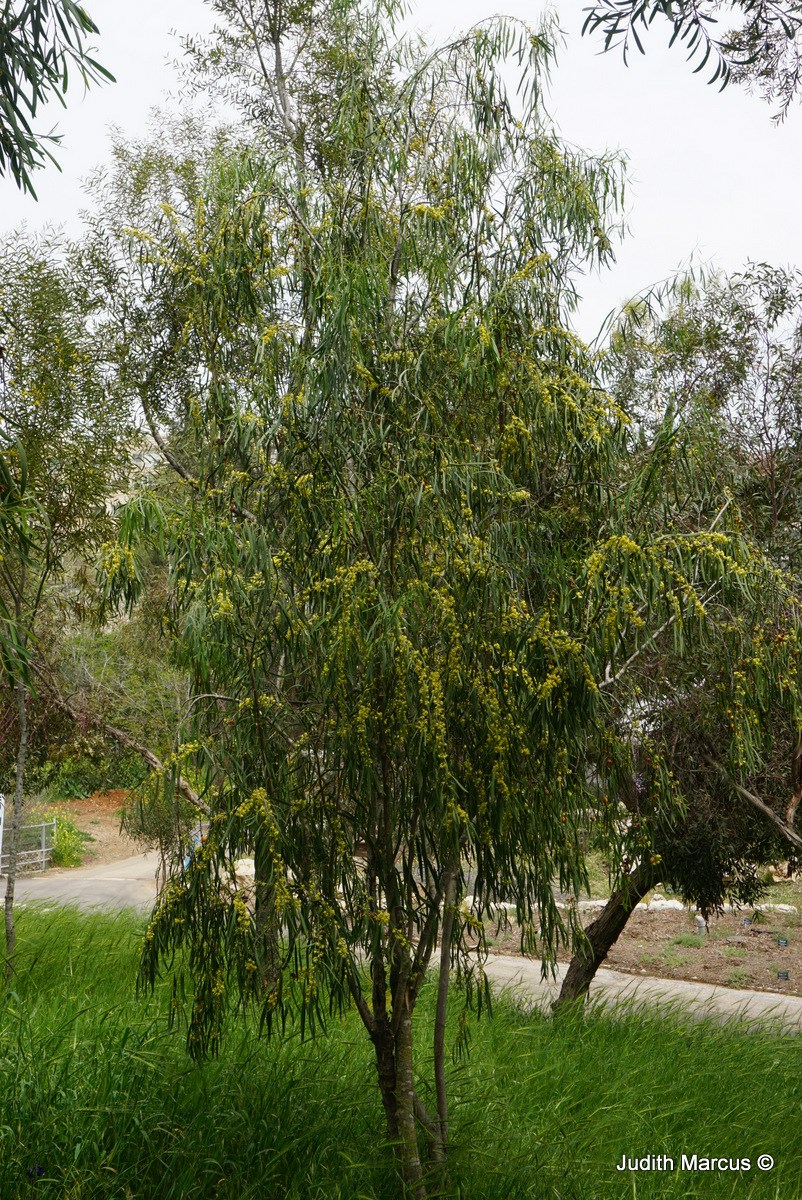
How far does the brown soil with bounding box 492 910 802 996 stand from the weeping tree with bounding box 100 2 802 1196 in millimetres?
6778

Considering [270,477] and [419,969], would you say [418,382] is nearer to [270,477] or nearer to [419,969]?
[270,477]

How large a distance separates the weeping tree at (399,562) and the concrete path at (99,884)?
8.30m

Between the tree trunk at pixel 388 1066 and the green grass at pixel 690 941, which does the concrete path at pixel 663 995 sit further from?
the tree trunk at pixel 388 1066

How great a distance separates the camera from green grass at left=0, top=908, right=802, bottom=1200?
3.71 metres

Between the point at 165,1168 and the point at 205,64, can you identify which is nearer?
the point at 165,1168

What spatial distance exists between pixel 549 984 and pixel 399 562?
23.6ft

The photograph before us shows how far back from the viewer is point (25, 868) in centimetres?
1712

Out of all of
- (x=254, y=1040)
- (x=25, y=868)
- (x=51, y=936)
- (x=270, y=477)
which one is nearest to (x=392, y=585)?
(x=270, y=477)

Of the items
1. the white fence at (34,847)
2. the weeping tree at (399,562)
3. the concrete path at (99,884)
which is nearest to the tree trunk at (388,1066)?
the weeping tree at (399,562)

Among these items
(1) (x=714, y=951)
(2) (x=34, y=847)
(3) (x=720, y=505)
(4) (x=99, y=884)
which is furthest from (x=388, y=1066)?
(2) (x=34, y=847)

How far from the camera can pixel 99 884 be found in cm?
1470

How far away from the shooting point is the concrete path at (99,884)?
12.8m

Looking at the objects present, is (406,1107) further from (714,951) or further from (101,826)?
(101,826)

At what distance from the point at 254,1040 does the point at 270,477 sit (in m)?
3.09
